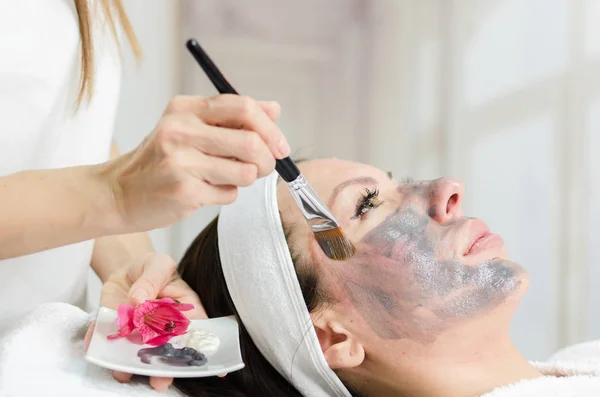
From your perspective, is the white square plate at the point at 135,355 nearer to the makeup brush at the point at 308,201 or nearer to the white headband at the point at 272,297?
the white headband at the point at 272,297

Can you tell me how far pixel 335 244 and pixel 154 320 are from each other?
0.28 m

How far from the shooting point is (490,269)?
3.22 ft

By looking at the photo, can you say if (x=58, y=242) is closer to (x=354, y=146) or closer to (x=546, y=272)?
(x=546, y=272)

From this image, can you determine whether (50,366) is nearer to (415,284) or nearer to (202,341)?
(202,341)

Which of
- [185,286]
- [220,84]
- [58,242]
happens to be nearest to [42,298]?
[185,286]

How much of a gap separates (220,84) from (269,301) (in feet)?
1.31

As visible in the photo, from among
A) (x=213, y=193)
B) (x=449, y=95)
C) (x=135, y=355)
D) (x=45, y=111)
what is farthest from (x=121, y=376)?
(x=449, y=95)

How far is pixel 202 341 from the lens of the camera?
86cm

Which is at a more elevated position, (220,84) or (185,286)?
(220,84)

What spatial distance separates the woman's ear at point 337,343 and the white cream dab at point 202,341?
18cm

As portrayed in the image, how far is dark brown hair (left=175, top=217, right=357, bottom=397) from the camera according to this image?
975mm

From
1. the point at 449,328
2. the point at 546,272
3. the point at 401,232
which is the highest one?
the point at 401,232

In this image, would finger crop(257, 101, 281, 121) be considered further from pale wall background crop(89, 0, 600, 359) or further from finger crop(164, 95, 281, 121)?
pale wall background crop(89, 0, 600, 359)

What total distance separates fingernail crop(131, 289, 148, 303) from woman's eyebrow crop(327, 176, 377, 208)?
12.4 inches
